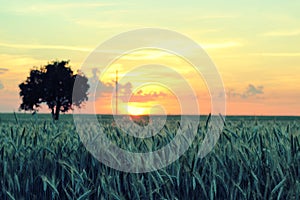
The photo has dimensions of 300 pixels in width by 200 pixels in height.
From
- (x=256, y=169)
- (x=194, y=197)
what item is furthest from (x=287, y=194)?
(x=194, y=197)

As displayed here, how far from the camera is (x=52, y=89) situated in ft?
139

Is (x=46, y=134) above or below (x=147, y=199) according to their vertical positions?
above

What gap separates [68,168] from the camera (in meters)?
5.25

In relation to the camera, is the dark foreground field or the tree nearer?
the dark foreground field

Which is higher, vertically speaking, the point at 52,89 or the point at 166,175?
the point at 52,89

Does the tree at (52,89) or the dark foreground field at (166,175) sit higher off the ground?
the tree at (52,89)

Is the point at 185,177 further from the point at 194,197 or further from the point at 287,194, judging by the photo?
the point at 287,194

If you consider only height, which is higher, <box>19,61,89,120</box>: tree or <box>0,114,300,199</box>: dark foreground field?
<box>19,61,89,120</box>: tree

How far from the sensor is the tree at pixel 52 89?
4209cm

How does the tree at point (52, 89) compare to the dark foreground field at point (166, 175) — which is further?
the tree at point (52, 89)

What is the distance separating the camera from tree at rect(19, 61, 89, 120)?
42.1m

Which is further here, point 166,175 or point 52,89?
point 52,89

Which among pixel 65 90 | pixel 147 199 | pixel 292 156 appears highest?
pixel 65 90

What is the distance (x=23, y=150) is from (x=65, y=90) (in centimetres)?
3726
